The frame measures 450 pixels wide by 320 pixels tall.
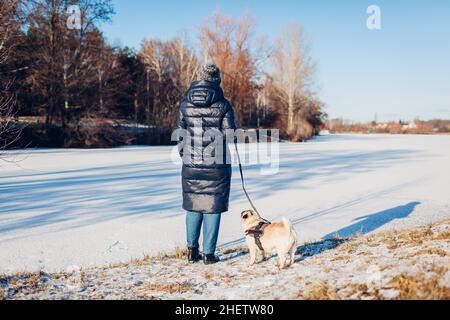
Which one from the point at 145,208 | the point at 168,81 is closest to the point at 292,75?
the point at 168,81

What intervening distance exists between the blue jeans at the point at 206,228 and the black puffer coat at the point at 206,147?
0.35 ft

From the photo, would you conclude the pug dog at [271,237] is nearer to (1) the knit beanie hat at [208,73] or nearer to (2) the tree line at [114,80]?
(1) the knit beanie hat at [208,73]

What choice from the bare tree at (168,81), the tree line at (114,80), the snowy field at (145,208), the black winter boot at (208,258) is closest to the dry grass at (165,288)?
the black winter boot at (208,258)

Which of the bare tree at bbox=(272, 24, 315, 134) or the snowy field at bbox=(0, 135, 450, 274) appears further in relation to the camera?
the bare tree at bbox=(272, 24, 315, 134)

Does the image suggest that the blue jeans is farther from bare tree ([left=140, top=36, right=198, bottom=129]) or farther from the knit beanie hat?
bare tree ([left=140, top=36, right=198, bottom=129])

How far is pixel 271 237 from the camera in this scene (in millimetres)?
3467

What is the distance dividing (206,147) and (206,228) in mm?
827

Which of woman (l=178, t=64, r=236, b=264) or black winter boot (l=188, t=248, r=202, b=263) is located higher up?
woman (l=178, t=64, r=236, b=264)

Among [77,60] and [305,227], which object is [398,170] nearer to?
[305,227]

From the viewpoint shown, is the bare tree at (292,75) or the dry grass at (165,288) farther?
the bare tree at (292,75)

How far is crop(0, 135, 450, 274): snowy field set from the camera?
4.68 meters

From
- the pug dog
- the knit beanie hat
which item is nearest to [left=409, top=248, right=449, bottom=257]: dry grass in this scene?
the pug dog

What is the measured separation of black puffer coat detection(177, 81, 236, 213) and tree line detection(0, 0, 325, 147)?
8.86 m

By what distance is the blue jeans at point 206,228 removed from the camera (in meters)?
3.61
